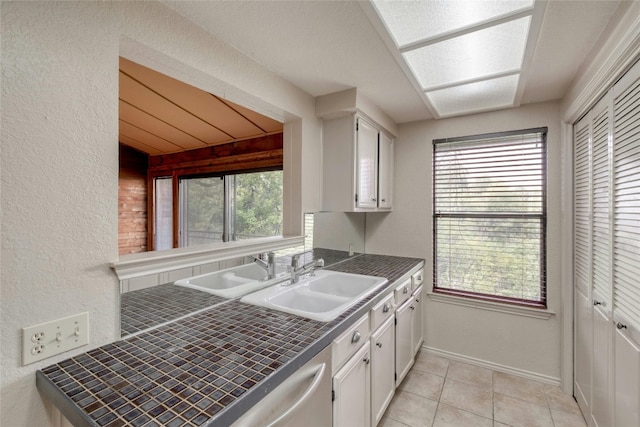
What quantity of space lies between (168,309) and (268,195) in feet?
5.67

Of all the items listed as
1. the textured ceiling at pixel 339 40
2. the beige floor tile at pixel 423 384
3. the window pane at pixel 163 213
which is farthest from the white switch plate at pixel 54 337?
the window pane at pixel 163 213

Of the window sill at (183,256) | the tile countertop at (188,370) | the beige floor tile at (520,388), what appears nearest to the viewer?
the tile countertop at (188,370)

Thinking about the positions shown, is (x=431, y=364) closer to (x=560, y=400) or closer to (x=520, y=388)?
(x=520, y=388)

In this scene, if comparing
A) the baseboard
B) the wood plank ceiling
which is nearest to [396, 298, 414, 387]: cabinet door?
the baseboard

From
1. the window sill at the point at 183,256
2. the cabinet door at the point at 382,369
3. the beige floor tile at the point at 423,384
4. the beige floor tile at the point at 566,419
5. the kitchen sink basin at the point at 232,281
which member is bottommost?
the beige floor tile at the point at 566,419

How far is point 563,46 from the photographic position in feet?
4.95

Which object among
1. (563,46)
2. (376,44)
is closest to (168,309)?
(376,44)

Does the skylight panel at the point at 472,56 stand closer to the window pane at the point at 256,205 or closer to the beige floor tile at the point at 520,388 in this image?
the window pane at the point at 256,205

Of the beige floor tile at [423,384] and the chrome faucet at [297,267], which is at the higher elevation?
the chrome faucet at [297,267]

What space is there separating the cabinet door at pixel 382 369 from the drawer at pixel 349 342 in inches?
5.7

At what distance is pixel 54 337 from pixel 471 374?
9.03 feet

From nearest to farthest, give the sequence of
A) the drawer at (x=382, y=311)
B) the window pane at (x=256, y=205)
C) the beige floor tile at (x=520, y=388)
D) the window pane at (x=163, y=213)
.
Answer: the drawer at (x=382, y=311)
the beige floor tile at (x=520, y=388)
the window pane at (x=256, y=205)
the window pane at (x=163, y=213)

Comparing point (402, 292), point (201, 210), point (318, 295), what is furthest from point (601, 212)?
point (201, 210)

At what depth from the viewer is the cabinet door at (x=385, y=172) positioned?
2.64m
